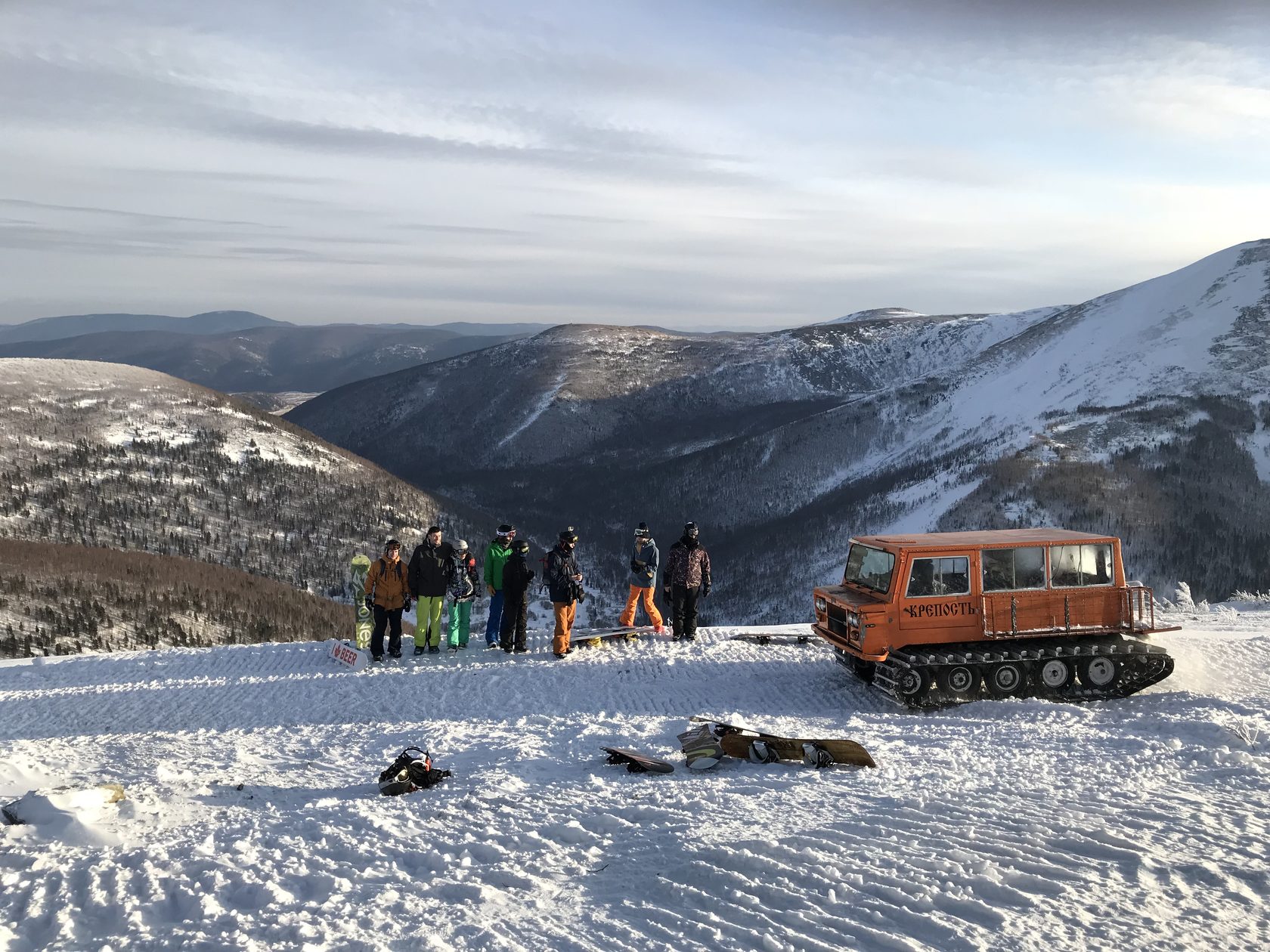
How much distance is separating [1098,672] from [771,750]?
224 inches

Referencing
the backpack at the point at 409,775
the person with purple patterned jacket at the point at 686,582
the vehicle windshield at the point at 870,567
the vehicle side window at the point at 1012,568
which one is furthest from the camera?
the person with purple patterned jacket at the point at 686,582

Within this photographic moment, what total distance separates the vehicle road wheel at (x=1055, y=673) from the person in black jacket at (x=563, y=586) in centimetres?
676

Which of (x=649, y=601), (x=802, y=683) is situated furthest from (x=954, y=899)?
(x=649, y=601)

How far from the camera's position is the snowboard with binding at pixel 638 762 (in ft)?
28.2

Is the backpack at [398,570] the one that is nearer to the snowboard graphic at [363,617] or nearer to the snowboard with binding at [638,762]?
the snowboard graphic at [363,617]

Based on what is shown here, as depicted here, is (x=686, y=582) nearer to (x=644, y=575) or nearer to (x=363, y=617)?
(x=644, y=575)

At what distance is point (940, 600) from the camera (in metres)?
11.6

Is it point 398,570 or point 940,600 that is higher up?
point 398,570

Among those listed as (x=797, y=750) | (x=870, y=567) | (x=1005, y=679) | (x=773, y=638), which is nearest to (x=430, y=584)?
(x=773, y=638)

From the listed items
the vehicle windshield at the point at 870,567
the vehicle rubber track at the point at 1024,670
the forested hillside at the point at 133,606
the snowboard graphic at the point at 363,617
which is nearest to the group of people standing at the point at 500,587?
the snowboard graphic at the point at 363,617

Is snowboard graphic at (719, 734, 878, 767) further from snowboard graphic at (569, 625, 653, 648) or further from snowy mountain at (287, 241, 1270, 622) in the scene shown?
snowy mountain at (287, 241, 1270, 622)

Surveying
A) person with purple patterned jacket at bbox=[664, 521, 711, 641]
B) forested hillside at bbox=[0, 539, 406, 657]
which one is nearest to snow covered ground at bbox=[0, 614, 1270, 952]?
person with purple patterned jacket at bbox=[664, 521, 711, 641]

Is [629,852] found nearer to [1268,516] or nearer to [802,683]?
[802,683]

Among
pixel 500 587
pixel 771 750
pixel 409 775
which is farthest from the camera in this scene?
pixel 500 587
